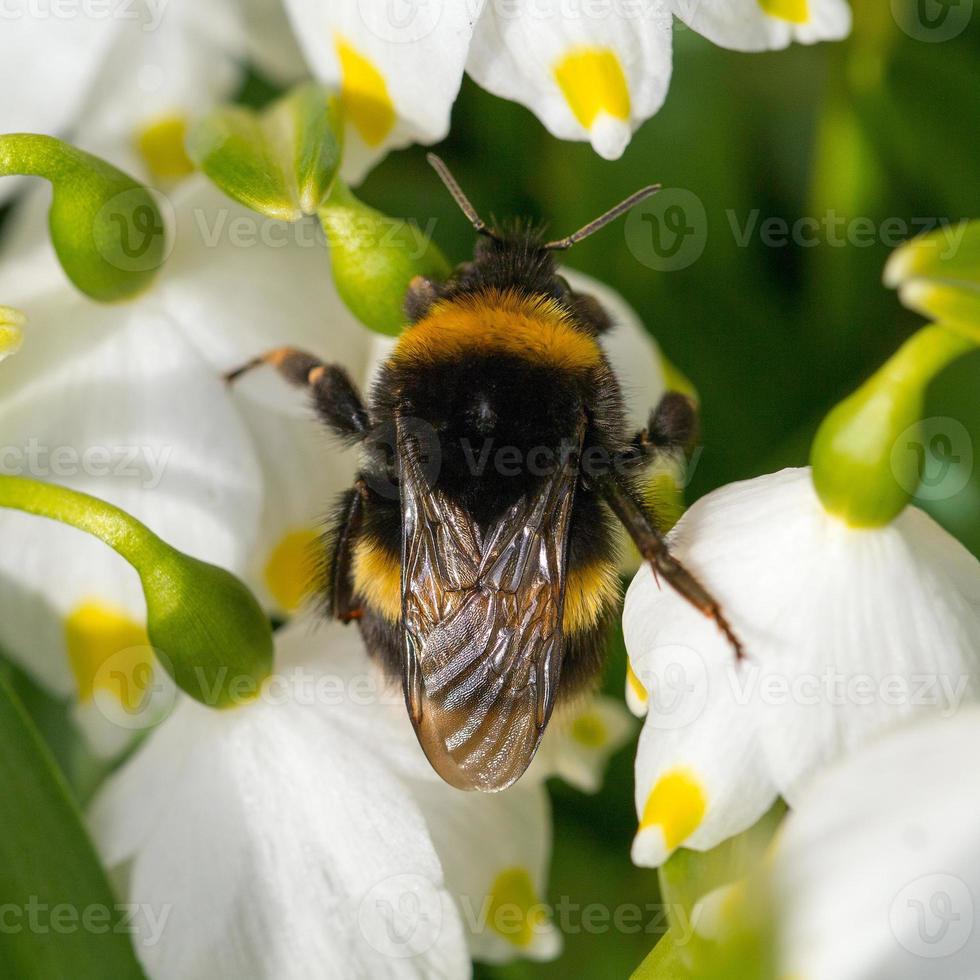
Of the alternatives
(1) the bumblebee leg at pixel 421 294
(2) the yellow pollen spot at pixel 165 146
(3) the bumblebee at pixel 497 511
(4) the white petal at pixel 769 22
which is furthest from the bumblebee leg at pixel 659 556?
(2) the yellow pollen spot at pixel 165 146

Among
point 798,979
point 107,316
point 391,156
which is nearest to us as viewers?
point 798,979

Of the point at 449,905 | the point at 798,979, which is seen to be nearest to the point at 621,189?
the point at 449,905

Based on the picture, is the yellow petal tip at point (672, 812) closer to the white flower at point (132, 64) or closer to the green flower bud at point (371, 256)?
the green flower bud at point (371, 256)

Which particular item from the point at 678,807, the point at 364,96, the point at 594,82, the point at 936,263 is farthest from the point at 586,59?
the point at 678,807

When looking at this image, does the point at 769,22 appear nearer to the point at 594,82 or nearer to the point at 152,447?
the point at 594,82

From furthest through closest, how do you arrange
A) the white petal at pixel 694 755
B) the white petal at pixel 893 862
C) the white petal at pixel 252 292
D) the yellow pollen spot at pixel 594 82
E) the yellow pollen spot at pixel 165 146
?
1. the yellow pollen spot at pixel 165 146
2. the white petal at pixel 252 292
3. the yellow pollen spot at pixel 594 82
4. the white petal at pixel 694 755
5. the white petal at pixel 893 862

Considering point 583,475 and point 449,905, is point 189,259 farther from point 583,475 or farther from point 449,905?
point 449,905
